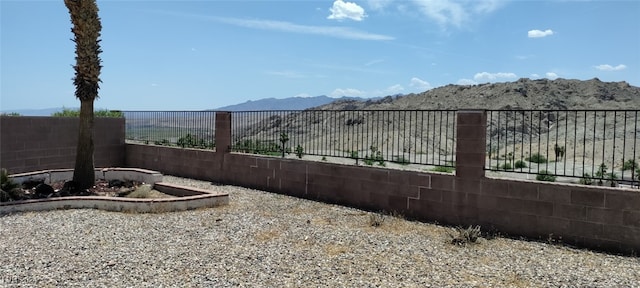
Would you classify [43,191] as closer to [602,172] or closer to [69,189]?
[69,189]

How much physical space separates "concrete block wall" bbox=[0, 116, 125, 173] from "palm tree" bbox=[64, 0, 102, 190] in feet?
12.2

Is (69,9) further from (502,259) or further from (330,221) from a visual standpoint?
(502,259)

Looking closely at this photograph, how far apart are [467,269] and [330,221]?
3.01m

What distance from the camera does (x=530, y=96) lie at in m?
41.4

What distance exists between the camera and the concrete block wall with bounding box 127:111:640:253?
629 centimetres

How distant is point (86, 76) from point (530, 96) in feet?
131

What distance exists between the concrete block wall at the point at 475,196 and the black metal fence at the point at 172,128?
2.87m

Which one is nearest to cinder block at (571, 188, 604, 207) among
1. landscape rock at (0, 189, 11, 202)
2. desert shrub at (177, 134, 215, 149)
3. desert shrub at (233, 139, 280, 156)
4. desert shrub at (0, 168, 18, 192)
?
desert shrub at (233, 139, 280, 156)

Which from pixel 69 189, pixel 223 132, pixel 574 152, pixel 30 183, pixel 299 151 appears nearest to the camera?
Answer: pixel 574 152

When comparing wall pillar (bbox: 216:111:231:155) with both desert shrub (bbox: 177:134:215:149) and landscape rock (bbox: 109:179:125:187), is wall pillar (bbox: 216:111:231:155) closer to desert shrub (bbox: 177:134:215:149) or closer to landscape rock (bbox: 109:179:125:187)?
desert shrub (bbox: 177:134:215:149)

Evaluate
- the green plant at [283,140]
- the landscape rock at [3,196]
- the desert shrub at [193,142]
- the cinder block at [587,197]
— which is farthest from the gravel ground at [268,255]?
the desert shrub at [193,142]

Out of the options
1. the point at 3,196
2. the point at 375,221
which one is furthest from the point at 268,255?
the point at 3,196

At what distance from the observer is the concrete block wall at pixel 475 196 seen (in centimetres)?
629

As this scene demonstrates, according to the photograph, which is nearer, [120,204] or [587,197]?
[587,197]
